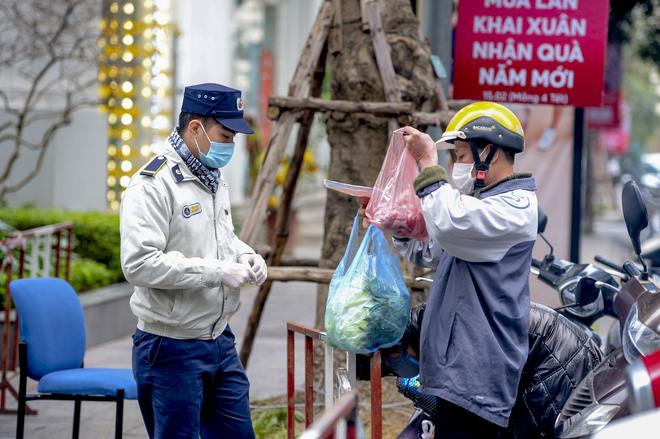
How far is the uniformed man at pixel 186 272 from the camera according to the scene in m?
3.10

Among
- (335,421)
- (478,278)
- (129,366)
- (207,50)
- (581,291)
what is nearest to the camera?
(335,421)

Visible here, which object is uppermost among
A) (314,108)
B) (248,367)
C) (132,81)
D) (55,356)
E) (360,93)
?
(132,81)

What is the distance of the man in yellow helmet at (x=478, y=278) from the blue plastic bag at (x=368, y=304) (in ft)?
0.68

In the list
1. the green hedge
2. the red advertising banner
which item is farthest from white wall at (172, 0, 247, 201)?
the red advertising banner

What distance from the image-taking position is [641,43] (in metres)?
13.0

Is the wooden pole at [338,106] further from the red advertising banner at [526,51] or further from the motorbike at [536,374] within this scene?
the motorbike at [536,374]

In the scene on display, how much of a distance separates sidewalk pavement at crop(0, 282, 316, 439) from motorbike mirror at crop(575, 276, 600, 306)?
→ 285cm

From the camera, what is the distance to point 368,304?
3.23 m

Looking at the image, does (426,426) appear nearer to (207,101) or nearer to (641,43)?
(207,101)

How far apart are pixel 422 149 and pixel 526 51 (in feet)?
11.7

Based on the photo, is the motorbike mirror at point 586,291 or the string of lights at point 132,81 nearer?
the motorbike mirror at point 586,291

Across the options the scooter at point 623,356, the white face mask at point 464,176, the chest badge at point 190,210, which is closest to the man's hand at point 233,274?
the chest badge at point 190,210

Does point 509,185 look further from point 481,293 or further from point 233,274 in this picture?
point 233,274

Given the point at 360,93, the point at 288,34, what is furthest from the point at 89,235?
the point at 288,34
